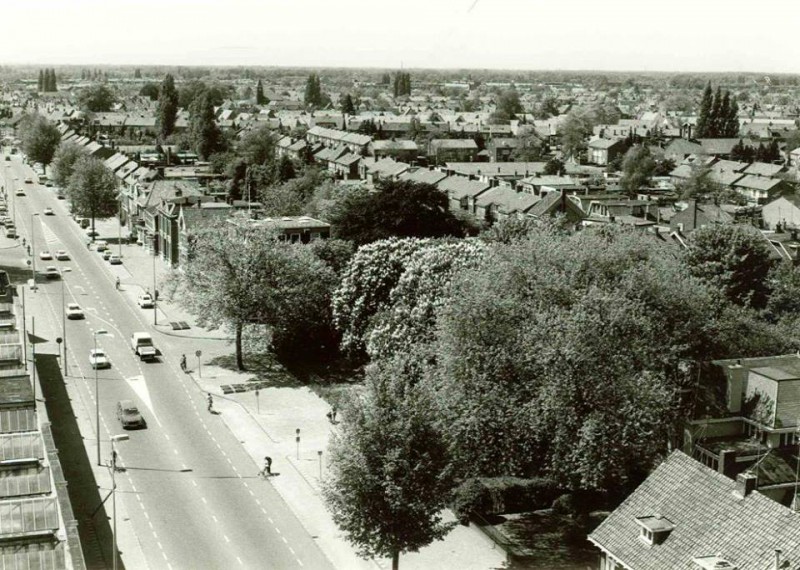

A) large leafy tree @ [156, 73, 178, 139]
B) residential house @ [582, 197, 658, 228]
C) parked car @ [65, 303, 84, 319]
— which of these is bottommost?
parked car @ [65, 303, 84, 319]

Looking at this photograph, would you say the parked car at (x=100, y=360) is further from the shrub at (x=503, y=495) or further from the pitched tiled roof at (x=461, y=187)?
the pitched tiled roof at (x=461, y=187)

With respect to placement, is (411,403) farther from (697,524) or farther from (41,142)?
(41,142)

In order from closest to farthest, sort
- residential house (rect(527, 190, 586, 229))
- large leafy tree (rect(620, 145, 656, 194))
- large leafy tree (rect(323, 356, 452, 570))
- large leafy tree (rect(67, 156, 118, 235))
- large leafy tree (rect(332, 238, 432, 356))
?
1. large leafy tree (rect(323, 356, 452, 570))
2. large leafy tree (rect(332, 238, 432, 356))
3. residential house (rect(527, 190, 586, 229))
4. large leafy tree (rect(67, 156, 118, 235))
5. large leafy tree (rect(620, 145, 656, 194))

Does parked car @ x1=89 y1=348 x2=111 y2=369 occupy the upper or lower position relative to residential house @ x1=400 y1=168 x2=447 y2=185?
lower

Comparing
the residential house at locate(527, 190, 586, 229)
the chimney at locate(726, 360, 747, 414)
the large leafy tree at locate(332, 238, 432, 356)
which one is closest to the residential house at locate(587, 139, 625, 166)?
the residential house at locate(527, 190, 586, 229)

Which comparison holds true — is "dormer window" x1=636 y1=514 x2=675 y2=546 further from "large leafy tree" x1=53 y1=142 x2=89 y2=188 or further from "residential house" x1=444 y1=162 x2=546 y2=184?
"large leafy tree" x1=53 y1=142 x2=89 y2=188

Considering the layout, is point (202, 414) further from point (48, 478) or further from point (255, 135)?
point (255, 135)
